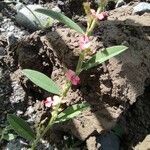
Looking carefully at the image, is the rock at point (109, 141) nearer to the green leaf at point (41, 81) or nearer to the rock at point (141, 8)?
the green leaf at point (41, 81)

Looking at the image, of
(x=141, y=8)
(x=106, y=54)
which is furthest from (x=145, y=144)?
(x=141, y=8)

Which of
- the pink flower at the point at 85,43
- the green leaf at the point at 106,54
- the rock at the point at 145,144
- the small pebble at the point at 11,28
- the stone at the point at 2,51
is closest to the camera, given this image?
the pink flower at the point at 85,43

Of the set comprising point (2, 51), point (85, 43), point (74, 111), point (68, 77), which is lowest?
point (2, 51)

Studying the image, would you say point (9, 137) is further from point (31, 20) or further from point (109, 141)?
point (31, 20)

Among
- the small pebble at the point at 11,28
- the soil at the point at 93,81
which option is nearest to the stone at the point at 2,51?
the soil at the point at 93,81

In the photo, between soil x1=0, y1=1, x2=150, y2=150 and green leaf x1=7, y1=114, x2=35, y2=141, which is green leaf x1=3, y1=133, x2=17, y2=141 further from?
green leaf x1=7, y1=114, x2=35, y2=141

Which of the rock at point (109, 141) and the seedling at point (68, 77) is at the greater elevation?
the seedling at point (68, 77)

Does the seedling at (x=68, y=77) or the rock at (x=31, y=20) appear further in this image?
the rock at (x=31, y=20)

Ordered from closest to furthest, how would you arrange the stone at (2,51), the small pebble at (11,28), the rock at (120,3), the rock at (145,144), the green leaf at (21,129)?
the green leaf at (21,129)
the rock at (145,144)
the stone at (2,51)
the small pebble at (11,28)
the rock at (120,3)

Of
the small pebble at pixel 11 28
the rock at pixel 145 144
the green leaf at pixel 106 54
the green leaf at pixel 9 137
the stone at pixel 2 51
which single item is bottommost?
the green leaf at pixel 9 137
